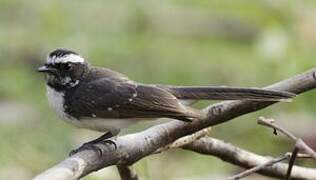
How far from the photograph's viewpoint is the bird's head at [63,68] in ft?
12.6

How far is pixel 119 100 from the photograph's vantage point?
3799mm

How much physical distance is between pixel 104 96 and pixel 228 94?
0.57m

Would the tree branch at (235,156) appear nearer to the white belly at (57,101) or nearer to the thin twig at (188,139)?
the thin twig at (188,139)

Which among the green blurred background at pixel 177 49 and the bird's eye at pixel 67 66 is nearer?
the bird's eye at pixel 67 66

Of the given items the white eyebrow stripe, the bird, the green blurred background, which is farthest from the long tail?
the green blurred background

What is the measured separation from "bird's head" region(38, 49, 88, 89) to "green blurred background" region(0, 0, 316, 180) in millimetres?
1618

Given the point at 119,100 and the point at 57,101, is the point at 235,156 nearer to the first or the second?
the point at 119,100

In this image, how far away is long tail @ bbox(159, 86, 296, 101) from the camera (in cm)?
337

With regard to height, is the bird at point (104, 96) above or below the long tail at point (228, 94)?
below

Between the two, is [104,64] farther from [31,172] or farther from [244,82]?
[31,172]

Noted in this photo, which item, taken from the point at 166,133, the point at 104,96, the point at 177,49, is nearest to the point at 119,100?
the point at 104,96

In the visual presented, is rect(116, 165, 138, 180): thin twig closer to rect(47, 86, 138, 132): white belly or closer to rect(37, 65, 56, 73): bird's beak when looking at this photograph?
rect(47, 86, 138, 132): white belly

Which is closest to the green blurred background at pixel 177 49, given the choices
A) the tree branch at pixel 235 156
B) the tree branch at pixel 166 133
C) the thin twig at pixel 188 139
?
the tree branch at pixel 235 156

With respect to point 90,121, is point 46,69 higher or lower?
higher
